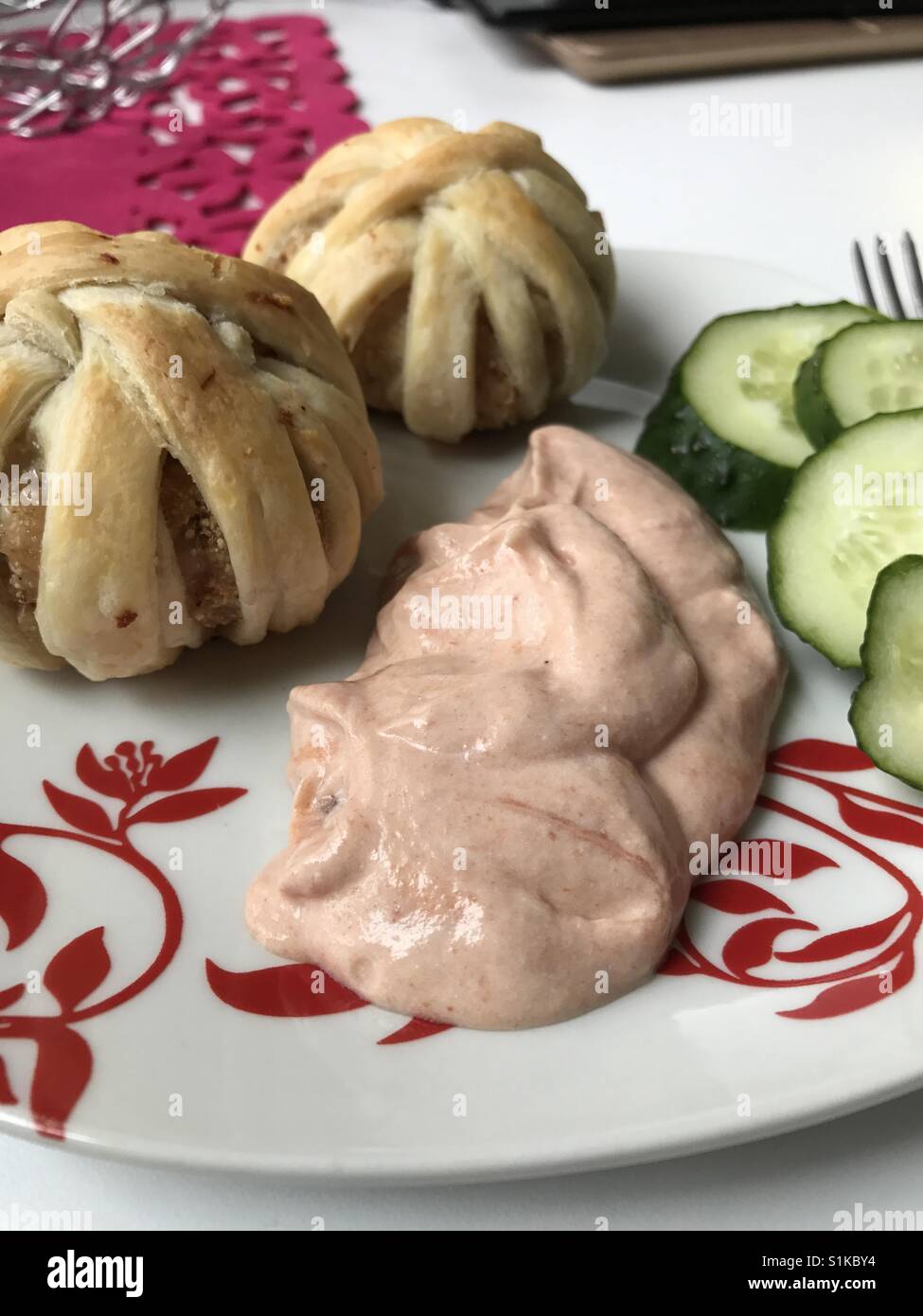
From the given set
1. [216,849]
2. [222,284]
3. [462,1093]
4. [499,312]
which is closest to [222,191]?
[499,312]

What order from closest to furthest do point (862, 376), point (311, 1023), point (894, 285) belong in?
point (311, 1023) < point (862, 376) < point (894, 285)

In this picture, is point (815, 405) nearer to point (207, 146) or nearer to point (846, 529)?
point (846, 529)

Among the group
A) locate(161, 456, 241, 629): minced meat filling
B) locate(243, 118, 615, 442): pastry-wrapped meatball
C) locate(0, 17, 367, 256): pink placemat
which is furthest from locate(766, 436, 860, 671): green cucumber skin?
locate(0, 17, 367, 256): pink placemat

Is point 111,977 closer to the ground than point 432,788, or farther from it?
closer to the ground

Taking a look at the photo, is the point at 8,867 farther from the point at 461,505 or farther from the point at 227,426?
the point at 461,505

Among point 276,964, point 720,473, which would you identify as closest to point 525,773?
point 276,964

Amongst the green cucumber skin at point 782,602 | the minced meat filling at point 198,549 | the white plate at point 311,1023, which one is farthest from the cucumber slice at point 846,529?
the minced meat filling at point 198,549

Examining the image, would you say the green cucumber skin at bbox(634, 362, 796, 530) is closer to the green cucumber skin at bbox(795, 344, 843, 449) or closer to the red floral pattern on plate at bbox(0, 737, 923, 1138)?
the green cucumber skin at bbox(795, 344, 843, 449)
